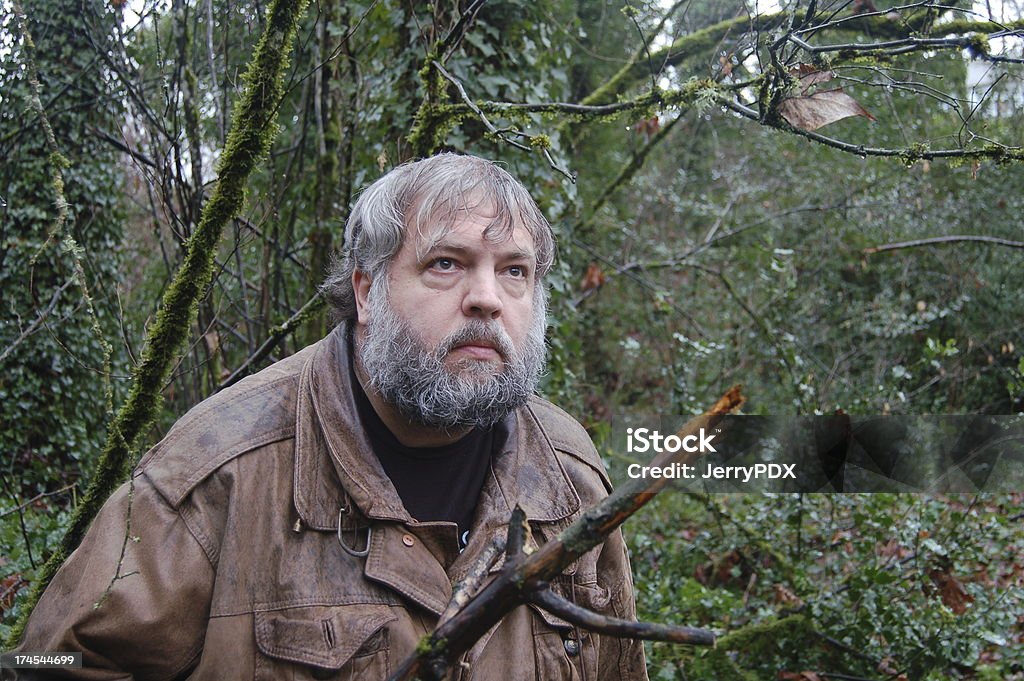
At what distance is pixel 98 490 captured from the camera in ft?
8.61

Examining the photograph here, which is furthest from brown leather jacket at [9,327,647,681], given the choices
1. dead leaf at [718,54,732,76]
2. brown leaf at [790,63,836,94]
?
dead leaf at [718,54,732,76]

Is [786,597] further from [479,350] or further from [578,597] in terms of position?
[479,350]

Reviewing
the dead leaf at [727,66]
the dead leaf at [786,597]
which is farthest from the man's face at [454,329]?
the dead leaf at [786,597]

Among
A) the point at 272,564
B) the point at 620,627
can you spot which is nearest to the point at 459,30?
the point at 272,564

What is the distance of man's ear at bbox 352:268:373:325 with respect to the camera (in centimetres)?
245

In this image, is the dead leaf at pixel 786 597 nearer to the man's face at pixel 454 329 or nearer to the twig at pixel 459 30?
the man's face at pixel 454 329

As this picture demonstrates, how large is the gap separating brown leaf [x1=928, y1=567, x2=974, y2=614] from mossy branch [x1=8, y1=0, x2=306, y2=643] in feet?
11.1

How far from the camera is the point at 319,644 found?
1.89m

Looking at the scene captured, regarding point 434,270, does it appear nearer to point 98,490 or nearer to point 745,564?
point 98,490

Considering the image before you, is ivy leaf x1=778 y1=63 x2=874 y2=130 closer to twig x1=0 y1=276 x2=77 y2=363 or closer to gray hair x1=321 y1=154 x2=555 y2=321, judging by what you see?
gray hair x1=321 y1=154 x2=555 y2=321

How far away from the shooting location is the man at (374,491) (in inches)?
74.4

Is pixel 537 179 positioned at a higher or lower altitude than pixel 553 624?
higher

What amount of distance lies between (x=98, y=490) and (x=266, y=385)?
2.77 ft

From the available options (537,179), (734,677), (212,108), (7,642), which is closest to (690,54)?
(537,179)
